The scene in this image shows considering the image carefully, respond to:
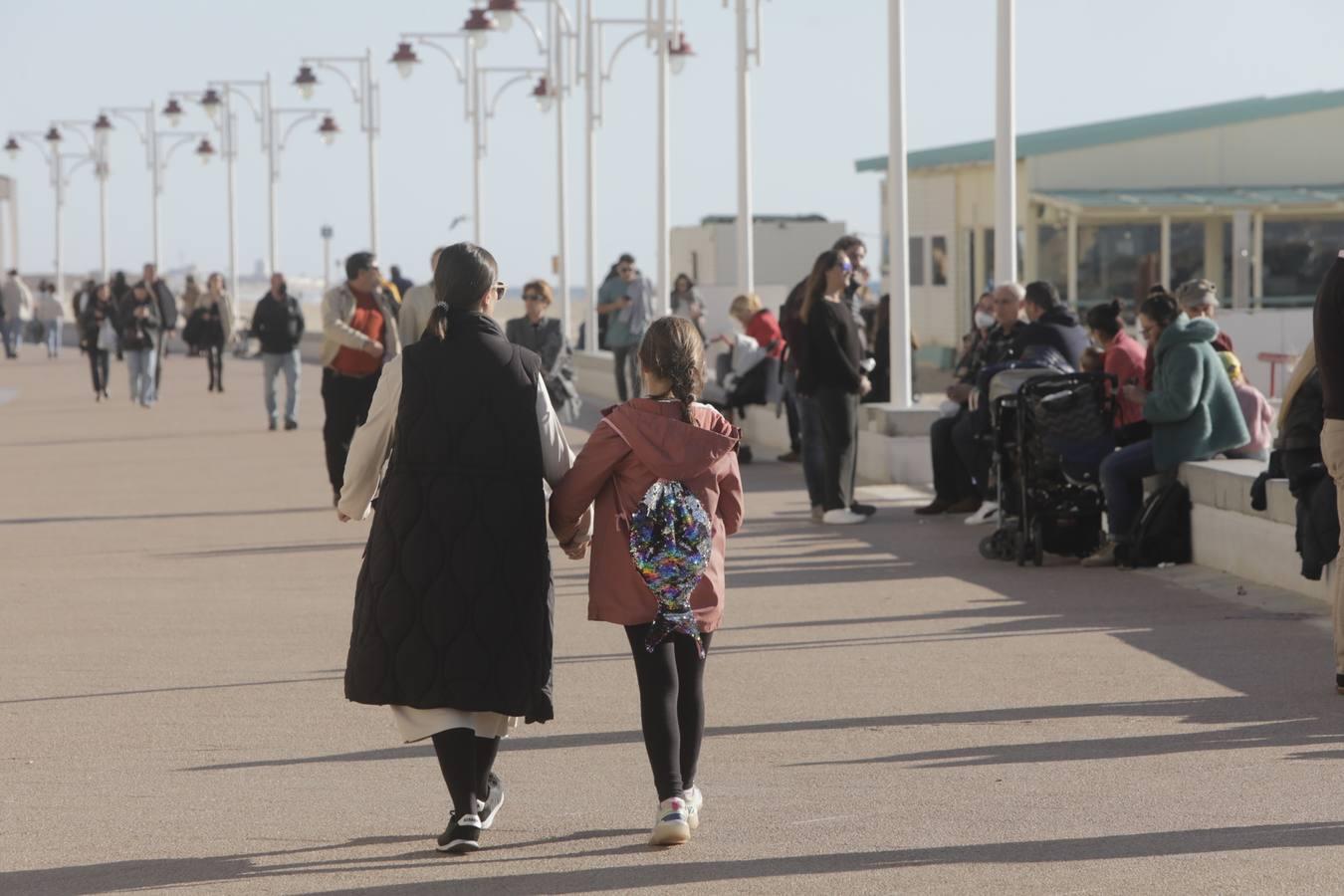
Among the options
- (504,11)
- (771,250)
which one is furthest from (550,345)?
(771,250)

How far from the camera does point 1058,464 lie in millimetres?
13117

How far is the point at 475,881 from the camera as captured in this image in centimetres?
611

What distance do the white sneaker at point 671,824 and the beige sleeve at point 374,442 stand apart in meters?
1.16

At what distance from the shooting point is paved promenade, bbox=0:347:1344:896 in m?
6.26

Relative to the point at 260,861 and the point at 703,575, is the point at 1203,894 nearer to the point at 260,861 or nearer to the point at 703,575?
the point at 703,575

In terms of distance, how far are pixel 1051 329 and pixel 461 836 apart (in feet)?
27.9

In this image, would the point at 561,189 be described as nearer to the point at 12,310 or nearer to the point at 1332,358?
the point at 12,310

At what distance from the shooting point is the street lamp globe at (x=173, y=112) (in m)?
52.9

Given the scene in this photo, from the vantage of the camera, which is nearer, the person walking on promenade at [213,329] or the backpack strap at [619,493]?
the backpack strap at [619,493]

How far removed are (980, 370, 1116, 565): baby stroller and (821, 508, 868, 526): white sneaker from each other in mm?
2299

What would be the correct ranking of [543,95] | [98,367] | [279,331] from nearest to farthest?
[279,331]
[98,367]
[543,95]

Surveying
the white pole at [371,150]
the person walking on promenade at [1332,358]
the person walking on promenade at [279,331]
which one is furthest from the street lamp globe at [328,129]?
the person walking on promenade at [1332,358]

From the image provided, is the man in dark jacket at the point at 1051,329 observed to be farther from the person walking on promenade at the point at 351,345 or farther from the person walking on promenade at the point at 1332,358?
the person walking on promenade at the point at 1332,358

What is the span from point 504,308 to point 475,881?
102 metres
